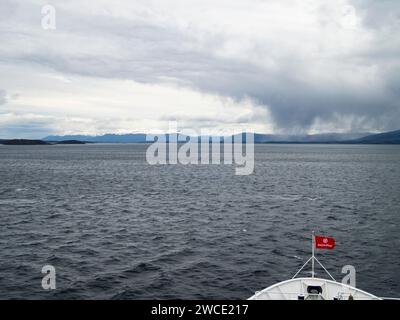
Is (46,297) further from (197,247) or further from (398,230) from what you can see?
(398,230)

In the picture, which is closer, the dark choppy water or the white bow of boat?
the white bow of boat

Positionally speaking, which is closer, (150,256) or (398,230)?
(150,256)

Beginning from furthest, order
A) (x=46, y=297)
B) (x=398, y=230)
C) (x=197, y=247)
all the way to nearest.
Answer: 1. (x=398, y=230)
2. (x=197, y=247)
3. (x=46, y=297)

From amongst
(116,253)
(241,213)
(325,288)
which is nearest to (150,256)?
(116,253)

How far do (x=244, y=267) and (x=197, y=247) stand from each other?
811 centimetres

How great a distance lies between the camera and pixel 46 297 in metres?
31.9

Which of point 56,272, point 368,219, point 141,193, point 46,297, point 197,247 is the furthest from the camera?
point 141,193

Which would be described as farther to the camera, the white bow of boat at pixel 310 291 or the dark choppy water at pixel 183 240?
the dark choppy water at pixel 183 240

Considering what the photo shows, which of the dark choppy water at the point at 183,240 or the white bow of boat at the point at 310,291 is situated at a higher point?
the white bow of boat at the point at 310,291

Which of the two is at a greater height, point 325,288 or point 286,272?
point 325,288

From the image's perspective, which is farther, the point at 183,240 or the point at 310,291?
the point at 183,240

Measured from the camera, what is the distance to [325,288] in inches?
982

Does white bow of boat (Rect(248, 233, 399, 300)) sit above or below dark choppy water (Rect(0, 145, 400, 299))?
above

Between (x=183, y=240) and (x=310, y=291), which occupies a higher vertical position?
(x=310, y=291)
